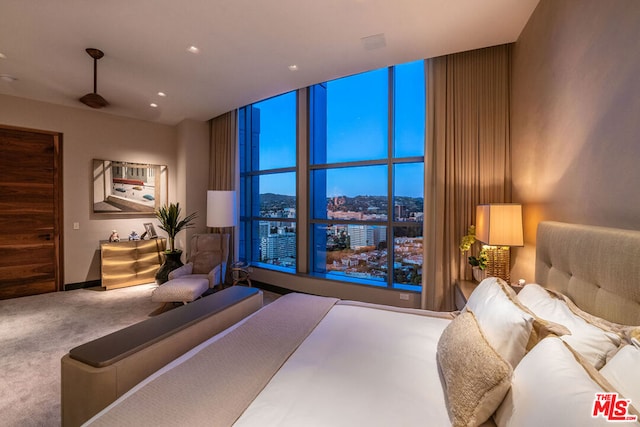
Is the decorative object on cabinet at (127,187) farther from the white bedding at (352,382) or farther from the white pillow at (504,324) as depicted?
the white pillow at (504,324)

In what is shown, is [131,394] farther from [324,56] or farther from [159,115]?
[159,115]

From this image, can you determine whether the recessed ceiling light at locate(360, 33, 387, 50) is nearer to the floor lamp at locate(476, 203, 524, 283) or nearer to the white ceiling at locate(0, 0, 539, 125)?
the white ceiling at locate(0, 0, 539, 125)

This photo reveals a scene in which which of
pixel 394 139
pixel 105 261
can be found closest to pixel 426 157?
pixel 394 139

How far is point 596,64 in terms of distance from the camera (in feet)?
4.19

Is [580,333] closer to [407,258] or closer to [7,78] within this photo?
[407,258]

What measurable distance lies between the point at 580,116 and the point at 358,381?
5.98 ft

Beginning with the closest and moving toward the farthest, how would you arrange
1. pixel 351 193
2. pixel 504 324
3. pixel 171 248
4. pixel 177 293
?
1. pixel 504 324
2. pixel 177 293
3. pixel 351 193
4. pixel 171 248

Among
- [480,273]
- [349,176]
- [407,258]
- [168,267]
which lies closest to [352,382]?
[480,273]

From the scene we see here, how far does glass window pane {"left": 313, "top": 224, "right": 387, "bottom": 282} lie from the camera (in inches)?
130

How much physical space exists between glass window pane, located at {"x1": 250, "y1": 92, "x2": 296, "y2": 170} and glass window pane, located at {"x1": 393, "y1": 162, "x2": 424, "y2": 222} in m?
1.62

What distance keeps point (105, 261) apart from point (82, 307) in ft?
3.05

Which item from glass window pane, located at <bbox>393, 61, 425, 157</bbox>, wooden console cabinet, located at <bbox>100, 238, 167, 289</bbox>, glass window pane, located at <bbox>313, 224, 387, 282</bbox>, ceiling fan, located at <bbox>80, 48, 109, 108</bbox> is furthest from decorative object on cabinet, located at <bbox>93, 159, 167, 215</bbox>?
glass window pane, located at <bbox>393, 61, 425, 157</bbox>

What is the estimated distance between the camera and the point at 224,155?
4.55 m

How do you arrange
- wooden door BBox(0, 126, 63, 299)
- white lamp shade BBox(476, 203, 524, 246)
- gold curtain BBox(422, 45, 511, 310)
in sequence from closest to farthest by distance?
1. white lamp shade BBox(476, 203, 524, 246)
2. gold curtain BBox(422, 45, 511, 310)
3. wooden door BBox(0, 126, 63, 299)
